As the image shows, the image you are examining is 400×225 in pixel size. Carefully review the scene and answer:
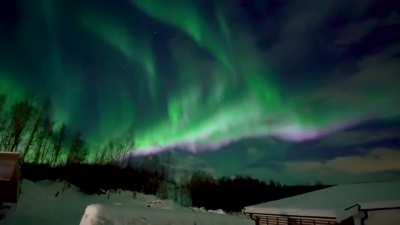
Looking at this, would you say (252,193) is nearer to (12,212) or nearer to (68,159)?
(68,159)

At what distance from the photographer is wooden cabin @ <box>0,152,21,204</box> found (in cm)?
2177

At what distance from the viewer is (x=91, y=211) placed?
9.92 meters

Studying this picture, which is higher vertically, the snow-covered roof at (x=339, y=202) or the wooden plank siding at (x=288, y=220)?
the snow-covered roof at (x=339, y=202)

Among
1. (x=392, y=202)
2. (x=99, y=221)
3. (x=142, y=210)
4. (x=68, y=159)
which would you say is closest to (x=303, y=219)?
(x=392, y=202)

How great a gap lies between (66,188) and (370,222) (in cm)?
3412

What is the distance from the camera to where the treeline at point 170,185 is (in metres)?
41.1

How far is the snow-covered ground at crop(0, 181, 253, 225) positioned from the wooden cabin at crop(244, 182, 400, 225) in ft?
6.64

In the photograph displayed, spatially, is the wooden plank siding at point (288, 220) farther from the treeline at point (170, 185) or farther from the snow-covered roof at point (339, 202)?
the treeline at point (170, 185)

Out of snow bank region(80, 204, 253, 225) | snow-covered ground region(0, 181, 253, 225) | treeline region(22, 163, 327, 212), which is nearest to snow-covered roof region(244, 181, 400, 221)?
snow-covered ground region(0, 181, 253, 225)

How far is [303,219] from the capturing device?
689 inches

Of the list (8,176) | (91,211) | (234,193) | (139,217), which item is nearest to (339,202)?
(139,217)

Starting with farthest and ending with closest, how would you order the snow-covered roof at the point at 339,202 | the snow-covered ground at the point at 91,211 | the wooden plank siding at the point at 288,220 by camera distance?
1. the wooden plank siding at the point at 288,220
2. the snow-covered roof at the point at 339,202
3. the snow-covered ground at the point at 91,211

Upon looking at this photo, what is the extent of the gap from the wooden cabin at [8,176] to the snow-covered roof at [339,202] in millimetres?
15870

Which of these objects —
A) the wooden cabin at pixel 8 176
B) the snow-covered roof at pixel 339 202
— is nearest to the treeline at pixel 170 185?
the wooden cabin at pixel 8 176
